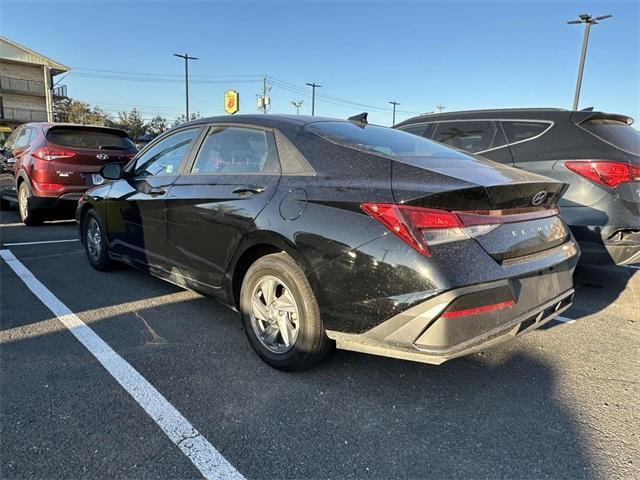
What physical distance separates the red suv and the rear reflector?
20.7 feet

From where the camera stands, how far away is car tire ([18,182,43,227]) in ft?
24.8

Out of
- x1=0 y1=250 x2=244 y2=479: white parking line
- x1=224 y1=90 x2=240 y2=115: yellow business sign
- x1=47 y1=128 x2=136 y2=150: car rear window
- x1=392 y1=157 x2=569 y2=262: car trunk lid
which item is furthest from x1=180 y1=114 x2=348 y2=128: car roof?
x1=224 y1=90 x2=240 y2=115: yellow business sign

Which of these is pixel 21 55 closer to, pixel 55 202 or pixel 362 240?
pixel 55 202

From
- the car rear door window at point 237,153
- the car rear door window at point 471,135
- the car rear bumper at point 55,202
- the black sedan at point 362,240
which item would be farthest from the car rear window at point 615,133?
the car rear bumper at point 55,202

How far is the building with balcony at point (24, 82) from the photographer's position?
4306cm

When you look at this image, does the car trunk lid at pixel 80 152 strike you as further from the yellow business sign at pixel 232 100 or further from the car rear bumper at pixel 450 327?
the yellow business sign at pixel 232 100

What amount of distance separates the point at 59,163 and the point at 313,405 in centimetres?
652

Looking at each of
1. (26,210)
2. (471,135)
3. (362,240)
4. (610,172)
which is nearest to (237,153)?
(362,240)

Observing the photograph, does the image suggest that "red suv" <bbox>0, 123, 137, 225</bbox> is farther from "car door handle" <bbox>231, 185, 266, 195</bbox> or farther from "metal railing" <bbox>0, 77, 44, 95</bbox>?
"metal railing" <bbox>0, 77, 44, 95</bbox>

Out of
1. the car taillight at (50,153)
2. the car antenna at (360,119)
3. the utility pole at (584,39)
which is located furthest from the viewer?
the utility pole at (584,39)

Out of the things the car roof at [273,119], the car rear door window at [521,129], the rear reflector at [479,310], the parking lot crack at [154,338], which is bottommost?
the parking lot crack at [154,338]

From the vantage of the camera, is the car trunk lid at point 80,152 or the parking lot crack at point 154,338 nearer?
the parking lot crack at point 154,338

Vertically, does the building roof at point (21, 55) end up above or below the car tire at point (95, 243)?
above

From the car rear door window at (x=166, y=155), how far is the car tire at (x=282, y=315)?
143 cm
